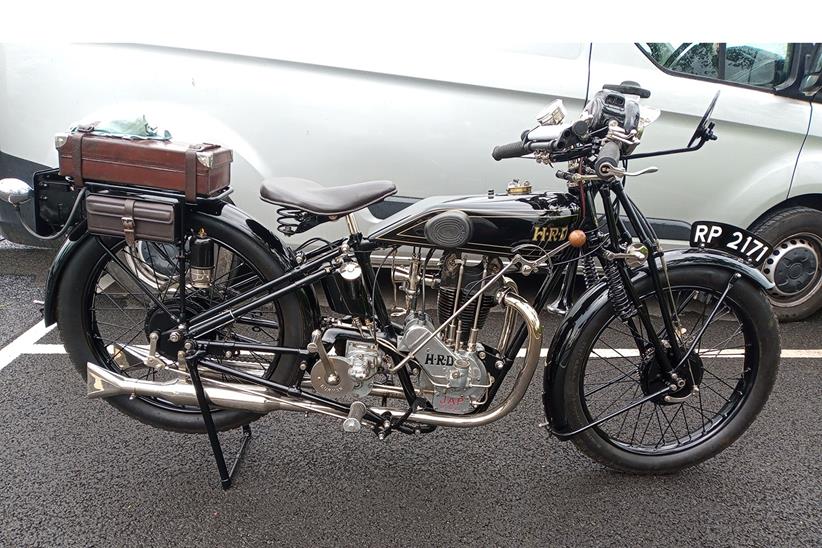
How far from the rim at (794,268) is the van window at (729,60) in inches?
36.4

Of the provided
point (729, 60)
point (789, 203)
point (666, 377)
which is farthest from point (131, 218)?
point (789, 203)

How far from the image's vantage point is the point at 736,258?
2.11 m

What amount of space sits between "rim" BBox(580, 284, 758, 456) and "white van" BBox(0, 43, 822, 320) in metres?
0.72

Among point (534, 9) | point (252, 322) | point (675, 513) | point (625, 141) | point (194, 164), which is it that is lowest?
point (675, 513)

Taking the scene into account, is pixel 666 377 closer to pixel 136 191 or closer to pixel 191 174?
pixel 191 174

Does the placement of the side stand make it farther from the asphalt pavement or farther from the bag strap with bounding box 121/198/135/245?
the bag strap with bounding box 121/198/135/245

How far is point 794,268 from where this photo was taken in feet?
11.8

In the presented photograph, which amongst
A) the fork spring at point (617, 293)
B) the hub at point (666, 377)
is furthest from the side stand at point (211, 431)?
the hub at point (666, 377)

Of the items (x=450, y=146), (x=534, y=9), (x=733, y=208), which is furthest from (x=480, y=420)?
(x=733, y=208)

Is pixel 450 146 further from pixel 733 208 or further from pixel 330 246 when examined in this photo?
pixel 733 208

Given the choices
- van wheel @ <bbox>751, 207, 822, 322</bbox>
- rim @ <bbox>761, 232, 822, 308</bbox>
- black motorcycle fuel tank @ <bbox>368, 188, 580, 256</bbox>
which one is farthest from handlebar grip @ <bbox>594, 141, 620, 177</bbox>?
rim @ <bbox>761, 232, 822, 308</bbox>

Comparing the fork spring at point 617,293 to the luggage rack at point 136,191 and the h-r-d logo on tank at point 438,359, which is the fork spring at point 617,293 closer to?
the h-r-d logo on tank at point 438,359

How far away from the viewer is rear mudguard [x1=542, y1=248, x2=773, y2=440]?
205 centimetres

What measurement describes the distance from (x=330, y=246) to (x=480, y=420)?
2.59 feet
